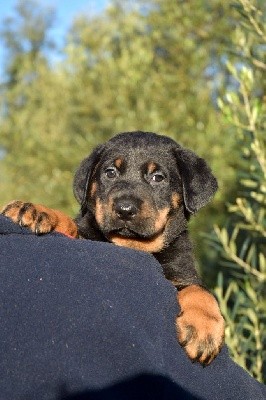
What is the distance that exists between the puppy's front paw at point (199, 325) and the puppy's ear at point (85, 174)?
1.19 meters

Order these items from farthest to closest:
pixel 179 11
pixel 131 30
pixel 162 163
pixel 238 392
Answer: pixel 131 30, pixel 179 11, pixel 162 163, pixel 238 392

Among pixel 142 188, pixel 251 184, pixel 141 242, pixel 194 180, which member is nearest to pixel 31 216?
pixel 141 242

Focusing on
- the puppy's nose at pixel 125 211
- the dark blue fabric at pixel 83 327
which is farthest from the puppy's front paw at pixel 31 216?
the dark blue fabric at pixel 83 327

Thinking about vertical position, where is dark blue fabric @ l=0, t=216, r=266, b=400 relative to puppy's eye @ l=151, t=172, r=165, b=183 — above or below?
above

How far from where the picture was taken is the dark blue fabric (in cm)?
210

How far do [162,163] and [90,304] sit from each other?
1.90 metres

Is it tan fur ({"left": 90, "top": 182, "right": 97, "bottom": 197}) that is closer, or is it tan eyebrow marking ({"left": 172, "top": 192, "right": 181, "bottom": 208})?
tan eyebrow marking ({"left": 172, "top": 192, "right": 181, "bottom": 208})

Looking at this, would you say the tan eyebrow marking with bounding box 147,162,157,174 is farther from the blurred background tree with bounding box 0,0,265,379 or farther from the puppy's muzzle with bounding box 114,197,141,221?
the blurred background tree with bounding box 0,0,265,379

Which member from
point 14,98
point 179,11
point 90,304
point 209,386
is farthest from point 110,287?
point 14,98

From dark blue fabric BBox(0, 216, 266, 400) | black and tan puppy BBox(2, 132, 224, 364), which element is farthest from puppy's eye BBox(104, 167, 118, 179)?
dark blue fabric BBox(0, 216, 266, 400)

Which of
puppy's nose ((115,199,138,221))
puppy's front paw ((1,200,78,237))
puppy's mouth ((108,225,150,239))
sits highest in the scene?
puppy's front paw ((1,200,78,237))

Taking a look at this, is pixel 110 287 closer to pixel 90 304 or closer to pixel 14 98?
pixel 90 304

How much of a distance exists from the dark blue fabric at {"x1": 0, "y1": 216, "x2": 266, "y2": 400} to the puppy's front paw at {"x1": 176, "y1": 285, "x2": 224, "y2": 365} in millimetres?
69

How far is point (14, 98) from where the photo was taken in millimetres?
18531
